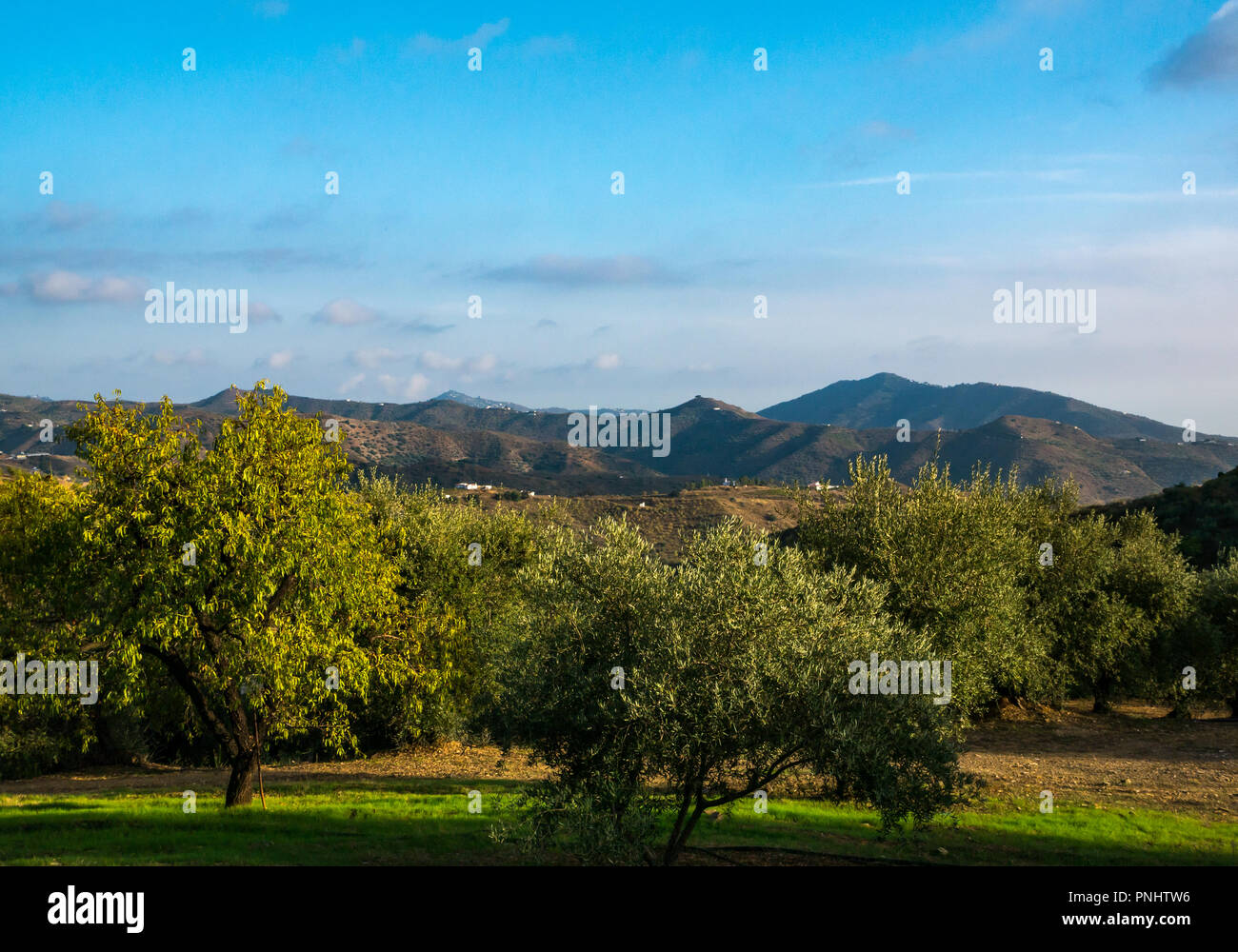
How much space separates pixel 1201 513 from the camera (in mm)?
75875

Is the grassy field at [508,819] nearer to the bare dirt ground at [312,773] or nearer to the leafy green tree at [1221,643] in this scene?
the bare dirt ground at [312,773]

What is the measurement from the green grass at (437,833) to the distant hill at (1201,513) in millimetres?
49191

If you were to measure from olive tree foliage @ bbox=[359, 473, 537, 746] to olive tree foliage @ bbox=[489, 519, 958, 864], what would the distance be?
50.9 ft

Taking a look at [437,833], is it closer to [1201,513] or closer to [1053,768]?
[1053,768]

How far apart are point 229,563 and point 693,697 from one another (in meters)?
13.1

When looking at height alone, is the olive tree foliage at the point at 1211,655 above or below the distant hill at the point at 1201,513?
below

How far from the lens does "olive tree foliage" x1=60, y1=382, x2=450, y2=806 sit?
2044 centimetres

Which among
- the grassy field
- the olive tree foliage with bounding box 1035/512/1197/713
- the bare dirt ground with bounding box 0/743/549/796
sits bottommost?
the bare dirt ground with bounding box 0/743/549/796

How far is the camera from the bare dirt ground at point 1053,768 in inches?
1050

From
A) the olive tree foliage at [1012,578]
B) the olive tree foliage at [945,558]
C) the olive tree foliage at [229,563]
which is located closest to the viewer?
the olive tree foliage at [229,563]

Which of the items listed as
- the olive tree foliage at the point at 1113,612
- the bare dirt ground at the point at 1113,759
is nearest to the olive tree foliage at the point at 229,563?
the bare dirt ground at the point at 1113,759

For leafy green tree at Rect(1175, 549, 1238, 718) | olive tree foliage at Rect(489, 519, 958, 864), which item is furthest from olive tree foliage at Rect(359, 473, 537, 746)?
leafy green tree at Rect(1175, 549, 1238, 718)

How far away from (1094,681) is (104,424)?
42116 mm

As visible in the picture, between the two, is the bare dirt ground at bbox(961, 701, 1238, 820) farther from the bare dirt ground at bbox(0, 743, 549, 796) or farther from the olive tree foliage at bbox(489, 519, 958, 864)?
the bare dirt ground at bbox(0, 743, 549, 796)
